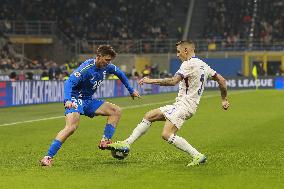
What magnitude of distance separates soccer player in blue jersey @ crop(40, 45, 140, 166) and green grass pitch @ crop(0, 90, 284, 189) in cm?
46

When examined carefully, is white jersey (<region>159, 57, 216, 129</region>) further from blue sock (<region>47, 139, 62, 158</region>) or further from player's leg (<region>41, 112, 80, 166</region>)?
blue sock (<region>47, 139, 62, 158</region>)

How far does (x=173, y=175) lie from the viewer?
37.2 ft

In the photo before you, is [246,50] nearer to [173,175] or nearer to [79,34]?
[79,34]

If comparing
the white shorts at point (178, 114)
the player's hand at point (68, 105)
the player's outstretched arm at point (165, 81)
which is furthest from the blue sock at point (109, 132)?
the player's outstretched arm at point (165, 81)

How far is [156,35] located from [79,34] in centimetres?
652

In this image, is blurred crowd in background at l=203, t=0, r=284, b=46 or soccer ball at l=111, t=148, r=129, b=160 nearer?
soccer ball at l=111, t=148, r=129, b=160

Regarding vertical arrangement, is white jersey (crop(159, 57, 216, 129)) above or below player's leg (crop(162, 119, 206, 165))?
above

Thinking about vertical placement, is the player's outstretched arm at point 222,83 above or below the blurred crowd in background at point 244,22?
below

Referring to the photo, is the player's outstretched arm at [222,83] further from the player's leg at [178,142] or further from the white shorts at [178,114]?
the player's leg at [178,142]

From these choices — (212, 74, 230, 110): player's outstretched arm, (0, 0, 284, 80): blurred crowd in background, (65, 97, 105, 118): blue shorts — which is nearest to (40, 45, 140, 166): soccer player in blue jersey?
(65, 97, 105, 118): blue shorts

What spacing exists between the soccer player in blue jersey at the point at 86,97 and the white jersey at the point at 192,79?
4.41 ft

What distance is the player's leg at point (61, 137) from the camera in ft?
41.0

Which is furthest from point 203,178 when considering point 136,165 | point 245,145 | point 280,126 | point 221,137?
point 280,126

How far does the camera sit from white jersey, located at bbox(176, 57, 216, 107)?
12.4 m
